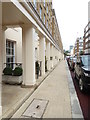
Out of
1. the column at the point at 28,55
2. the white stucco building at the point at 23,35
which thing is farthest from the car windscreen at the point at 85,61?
the column at the point at 28,55

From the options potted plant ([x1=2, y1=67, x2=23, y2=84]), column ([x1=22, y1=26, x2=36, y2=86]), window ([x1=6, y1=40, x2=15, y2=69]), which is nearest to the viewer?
column ([x1=22, y1=26, x2=36, y2=86])

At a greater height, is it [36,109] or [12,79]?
[12,79]

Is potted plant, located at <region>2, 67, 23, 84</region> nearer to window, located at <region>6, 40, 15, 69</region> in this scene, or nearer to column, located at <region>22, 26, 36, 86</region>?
column, located at <region>22, 26, 36, 86</region>

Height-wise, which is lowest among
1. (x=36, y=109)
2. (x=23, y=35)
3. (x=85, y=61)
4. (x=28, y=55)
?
(x=36, y=109)

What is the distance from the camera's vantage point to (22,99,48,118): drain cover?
10.8 feet

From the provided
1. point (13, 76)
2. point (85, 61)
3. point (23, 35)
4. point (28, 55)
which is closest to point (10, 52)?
Answer: point (13, 76)

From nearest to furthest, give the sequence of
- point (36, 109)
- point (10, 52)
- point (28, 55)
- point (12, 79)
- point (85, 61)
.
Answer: point (36, 109)
point (28, 55)
point (12, 79)
point (85, 61)
point (10, 52)

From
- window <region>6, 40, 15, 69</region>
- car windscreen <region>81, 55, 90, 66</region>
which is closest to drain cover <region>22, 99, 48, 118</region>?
car windscreen <region>81, 55, 90, 66</region>

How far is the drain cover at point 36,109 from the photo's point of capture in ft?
10.8

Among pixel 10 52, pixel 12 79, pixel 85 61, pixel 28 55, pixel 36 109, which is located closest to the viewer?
pixel 36 109

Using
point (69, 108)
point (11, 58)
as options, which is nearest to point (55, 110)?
point (69, 108)

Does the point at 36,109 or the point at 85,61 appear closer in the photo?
the point at 36,109

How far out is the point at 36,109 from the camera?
11.9 feet

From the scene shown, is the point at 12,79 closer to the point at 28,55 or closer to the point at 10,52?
the point at 28,55
